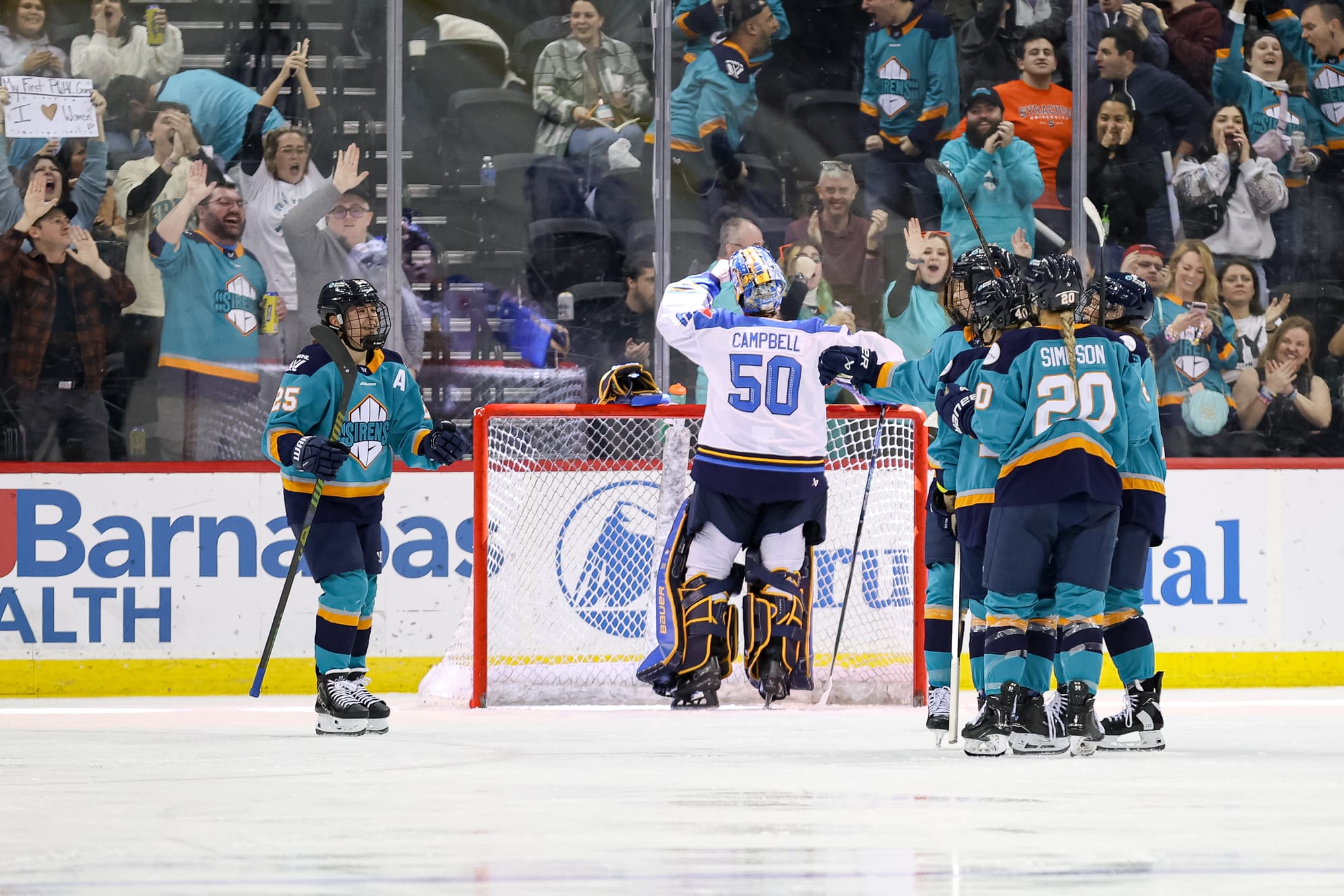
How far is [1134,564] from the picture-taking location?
534cm

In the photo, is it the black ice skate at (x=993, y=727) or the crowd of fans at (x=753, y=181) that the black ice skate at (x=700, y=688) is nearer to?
the black ice skate at (x=993, y=727)

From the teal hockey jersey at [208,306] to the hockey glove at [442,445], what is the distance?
8.60 feet

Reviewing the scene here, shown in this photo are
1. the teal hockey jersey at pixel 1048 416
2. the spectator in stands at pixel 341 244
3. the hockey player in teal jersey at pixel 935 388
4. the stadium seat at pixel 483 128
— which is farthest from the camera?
the stadium seat at pixel 483 128

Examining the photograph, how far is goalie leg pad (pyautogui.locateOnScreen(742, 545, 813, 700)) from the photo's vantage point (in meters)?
6.04

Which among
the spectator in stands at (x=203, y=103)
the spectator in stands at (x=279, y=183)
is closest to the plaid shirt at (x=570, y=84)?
the spectator in stands at (x=279, y=183)

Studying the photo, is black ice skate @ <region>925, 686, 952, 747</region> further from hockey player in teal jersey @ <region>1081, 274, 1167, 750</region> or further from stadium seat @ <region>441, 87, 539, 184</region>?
stadium seat @ <region>441, 87, 539, 184</region>

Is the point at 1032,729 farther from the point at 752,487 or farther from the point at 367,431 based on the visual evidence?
the point at 367,431

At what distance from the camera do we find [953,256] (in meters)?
8.48

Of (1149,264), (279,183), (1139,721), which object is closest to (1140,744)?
(1139,721)

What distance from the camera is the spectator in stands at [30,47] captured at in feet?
25.6

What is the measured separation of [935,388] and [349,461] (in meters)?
1.75

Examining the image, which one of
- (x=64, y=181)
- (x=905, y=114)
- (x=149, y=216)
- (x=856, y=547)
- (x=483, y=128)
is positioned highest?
(x=905, y=114)

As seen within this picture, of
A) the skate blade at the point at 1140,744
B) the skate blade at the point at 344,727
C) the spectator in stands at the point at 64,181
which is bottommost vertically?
the skate blade at the point at 344,727

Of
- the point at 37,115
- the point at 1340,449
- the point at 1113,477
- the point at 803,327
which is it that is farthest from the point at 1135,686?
the point at 37,115
